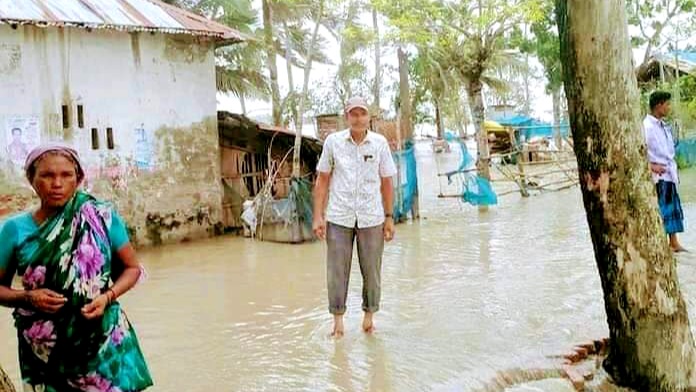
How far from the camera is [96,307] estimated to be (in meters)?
2.62

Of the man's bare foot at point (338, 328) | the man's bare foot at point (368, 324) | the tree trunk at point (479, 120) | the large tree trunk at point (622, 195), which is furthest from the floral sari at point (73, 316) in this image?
the tree trunk at point (479, 120)

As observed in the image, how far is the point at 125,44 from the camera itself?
1071 centimetres

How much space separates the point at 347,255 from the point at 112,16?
21.3ft

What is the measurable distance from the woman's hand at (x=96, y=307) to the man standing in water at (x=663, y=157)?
5.55 meters

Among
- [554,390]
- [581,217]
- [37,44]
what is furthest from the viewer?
[581,217]

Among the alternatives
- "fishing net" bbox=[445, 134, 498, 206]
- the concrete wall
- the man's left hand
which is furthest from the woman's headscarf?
"fishing net" bbox=[445, 134, 498, 206]

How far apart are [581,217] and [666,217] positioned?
15.1 feet

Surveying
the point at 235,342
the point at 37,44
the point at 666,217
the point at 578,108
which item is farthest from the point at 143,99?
the point at 578,108

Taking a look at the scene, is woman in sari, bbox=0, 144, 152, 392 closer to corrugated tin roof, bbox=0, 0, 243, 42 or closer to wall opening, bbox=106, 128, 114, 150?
corrugated tin roof, bbox=0, 0, 243, 42

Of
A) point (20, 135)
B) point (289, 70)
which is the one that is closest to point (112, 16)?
point (20, 135)

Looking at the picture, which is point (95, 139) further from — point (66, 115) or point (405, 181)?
point (405, 181)

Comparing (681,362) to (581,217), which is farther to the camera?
(581,217)

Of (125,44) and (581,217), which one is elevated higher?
(125,44)

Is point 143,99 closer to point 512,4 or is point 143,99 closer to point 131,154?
point 131,154
